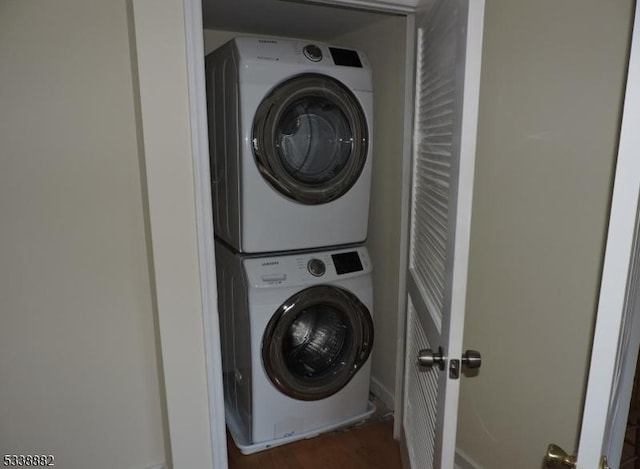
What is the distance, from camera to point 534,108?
136cm

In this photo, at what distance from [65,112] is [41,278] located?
0.55 meters

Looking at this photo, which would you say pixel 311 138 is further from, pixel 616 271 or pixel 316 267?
pixel 616 271

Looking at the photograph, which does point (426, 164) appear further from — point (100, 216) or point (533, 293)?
point (100, 216)

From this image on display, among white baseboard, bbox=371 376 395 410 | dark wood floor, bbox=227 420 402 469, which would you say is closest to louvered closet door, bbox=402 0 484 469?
dark wood floor, bbox=227 420 402 469

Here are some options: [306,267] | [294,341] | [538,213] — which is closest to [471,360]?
[538,213]

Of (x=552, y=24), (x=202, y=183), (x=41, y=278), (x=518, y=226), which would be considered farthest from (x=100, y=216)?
(x=552, y=24)

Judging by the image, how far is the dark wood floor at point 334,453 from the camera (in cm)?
197

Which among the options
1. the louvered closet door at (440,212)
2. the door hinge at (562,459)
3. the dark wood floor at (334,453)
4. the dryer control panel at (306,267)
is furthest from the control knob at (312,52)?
the dark wood floor at (334,453)

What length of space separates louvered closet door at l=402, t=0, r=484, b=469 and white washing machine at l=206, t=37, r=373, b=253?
1.50 feet

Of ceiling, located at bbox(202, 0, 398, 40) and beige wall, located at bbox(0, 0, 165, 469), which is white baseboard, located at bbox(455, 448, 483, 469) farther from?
ceiling, located at bbox(202, 0, 398, 40)

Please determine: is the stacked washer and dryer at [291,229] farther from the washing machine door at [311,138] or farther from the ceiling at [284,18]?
the ceiling at [284,18]

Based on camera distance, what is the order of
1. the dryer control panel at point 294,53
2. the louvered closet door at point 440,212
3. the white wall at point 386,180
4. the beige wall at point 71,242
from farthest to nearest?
the white wall at point 386,180
the dryer control panel at point 294,53
the beige wall at point 71,242
the louvered closet door at point 440,212

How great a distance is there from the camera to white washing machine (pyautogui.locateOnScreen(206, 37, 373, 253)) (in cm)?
182

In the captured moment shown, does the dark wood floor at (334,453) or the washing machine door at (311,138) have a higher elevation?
the washing machine door at (311,138)
